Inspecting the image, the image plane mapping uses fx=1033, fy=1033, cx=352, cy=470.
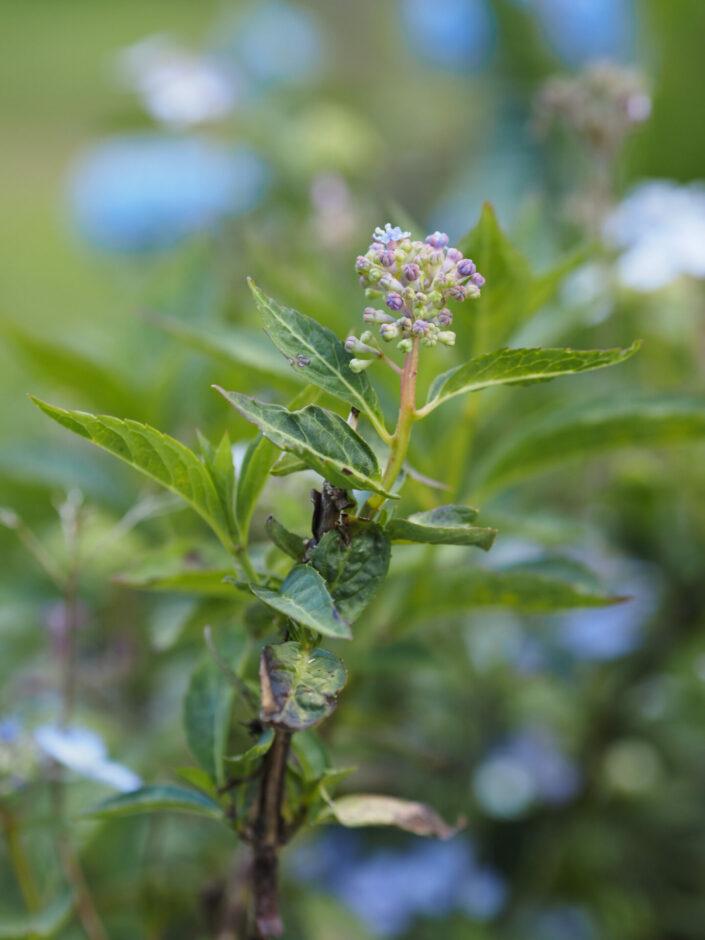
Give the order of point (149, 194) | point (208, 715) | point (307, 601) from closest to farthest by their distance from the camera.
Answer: point (307, 601) < point (208, 715) < point (149, 194)

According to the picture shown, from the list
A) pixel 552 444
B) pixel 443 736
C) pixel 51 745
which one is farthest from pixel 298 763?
pixel 443 736

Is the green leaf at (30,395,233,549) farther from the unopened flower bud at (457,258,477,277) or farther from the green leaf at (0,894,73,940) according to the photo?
the green leaf at (0,894,73,940)

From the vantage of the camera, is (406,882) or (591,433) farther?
(406,882)

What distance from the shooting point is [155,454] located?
38 centimetres

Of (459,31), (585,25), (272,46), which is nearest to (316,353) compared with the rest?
(272,46)

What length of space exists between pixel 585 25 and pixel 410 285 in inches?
89.5

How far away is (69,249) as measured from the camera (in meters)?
3.00

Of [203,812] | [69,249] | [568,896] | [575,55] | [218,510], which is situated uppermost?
[575,55]

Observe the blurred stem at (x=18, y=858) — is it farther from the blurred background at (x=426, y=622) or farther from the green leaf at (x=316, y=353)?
the green leaf at (x=316, y=353)

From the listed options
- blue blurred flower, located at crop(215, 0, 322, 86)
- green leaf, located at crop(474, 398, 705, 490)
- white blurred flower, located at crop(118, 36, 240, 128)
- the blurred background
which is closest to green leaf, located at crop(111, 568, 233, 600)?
the blurred background

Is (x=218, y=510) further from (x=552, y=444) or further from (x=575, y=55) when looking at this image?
(x=575, y=55)

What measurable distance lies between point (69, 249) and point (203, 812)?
110 inches

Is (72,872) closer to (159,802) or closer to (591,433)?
(159,802)

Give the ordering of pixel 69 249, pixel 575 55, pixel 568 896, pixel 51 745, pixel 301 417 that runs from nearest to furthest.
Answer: pixel 301 417
pixel 51 745
pixel 568 896
pixel 575 55
pixel 69 249
